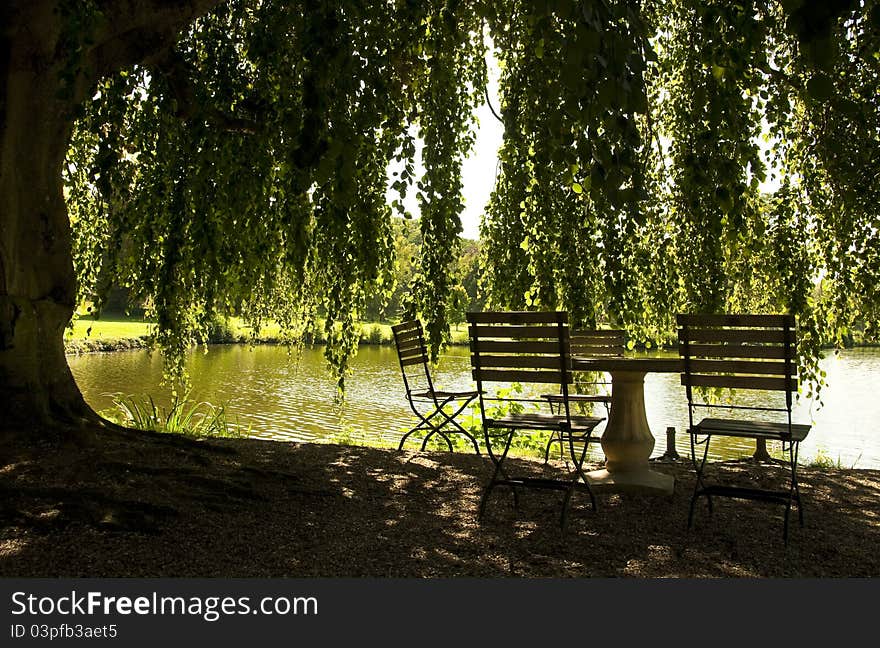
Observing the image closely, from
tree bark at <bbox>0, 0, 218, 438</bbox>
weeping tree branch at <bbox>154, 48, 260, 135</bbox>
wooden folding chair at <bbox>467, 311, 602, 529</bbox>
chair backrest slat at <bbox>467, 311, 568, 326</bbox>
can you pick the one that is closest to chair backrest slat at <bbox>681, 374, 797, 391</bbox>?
wooden folding chair at <bbox>467, 311, 602, 529</bbox>

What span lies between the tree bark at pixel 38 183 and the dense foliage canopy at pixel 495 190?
84cm

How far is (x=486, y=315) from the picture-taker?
13.3 feet

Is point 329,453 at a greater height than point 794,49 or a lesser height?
lesser

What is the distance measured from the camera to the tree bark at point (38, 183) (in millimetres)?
4027

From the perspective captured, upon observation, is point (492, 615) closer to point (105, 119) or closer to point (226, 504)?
point (226, 504)

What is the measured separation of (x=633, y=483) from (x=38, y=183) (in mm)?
3834

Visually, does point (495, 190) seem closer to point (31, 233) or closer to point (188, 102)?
point (188, 102)

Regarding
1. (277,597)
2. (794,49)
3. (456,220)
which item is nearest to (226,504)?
(277,597)

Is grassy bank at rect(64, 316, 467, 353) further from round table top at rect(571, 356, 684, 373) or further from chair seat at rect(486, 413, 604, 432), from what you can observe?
chair seat at rect(486, 413, 604, 432)

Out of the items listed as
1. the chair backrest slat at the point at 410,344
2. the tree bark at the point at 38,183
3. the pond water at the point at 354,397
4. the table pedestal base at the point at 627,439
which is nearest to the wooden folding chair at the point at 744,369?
the table pedestal base at the point at 627,439

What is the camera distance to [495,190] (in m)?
5.88

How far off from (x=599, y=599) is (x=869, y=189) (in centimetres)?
399

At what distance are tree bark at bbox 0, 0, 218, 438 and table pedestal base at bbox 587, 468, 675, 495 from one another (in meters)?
3.02

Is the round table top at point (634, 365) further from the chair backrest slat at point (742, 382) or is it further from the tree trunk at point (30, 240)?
the tree trunk at point (30, 240)
